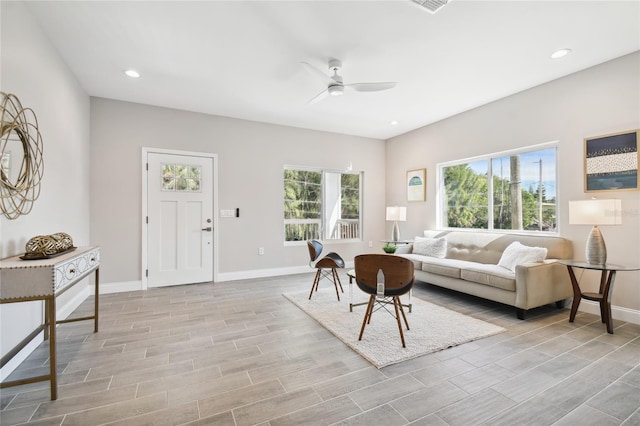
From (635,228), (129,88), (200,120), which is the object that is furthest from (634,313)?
(129,88)

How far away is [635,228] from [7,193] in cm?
566

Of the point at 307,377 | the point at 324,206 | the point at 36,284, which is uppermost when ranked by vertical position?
the point at 324,206

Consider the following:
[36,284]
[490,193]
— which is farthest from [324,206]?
[36,284]

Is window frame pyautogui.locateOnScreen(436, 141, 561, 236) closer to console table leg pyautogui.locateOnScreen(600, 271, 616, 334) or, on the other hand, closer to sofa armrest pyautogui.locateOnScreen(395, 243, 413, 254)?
sofa armrest pyautogui.locateOnScreen(395, 243, 413, 254)

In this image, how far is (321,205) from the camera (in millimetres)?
6004

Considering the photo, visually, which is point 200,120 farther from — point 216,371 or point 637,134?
point 637,134

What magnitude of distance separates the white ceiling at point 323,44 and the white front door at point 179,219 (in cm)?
105

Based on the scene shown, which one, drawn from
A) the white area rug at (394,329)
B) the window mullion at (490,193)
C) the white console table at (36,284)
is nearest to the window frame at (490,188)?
the window mullion at (490,193)

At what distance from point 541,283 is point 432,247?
1660 mm

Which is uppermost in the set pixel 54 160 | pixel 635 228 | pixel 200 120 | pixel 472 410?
pixel 200 120

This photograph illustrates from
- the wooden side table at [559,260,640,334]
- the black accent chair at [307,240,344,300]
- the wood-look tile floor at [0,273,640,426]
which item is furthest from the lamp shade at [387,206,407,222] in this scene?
the wooden side table at [559,260,640,334]

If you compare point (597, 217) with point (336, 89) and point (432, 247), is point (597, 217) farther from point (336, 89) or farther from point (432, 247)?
point (336, 89)

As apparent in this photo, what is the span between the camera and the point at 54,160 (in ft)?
9.59

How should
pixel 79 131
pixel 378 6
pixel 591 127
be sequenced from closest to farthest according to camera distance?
1. pixel 378 6
2. pixel 591 127
3. pixel 79 131
